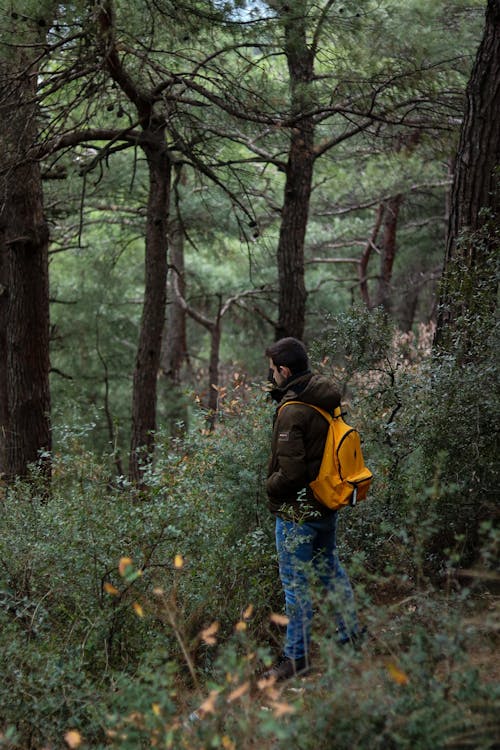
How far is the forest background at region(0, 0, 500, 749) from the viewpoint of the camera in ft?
9.73

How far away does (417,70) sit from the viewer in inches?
302

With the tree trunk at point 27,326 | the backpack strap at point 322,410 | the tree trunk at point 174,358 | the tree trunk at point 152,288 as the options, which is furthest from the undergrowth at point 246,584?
the tree trunk at point 174,358

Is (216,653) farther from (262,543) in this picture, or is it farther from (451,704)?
(451,704)

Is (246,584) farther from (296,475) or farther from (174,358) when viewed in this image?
(174,358)

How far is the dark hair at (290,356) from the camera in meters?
4.40

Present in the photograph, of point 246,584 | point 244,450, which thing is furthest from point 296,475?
point 244,450

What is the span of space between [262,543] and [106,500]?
1.09m

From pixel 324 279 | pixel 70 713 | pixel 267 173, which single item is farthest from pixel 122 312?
pixel 70 713

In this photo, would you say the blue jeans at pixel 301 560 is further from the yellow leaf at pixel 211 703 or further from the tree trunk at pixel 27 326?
the tree trunk at pixel 27 326

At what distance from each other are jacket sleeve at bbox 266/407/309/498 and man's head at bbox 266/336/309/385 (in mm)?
223

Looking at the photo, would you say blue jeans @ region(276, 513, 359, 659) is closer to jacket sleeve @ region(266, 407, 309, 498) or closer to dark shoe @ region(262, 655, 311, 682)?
dark shoe @ region(262, 655, 311, 682)

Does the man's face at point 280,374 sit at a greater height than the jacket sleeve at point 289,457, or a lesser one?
greater

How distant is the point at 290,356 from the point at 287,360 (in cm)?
3

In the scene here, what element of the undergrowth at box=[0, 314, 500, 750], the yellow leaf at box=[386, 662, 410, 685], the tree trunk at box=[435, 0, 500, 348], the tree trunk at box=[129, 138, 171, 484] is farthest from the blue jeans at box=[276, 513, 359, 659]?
the tree trunk at box=[129, 138, 171, 484]
